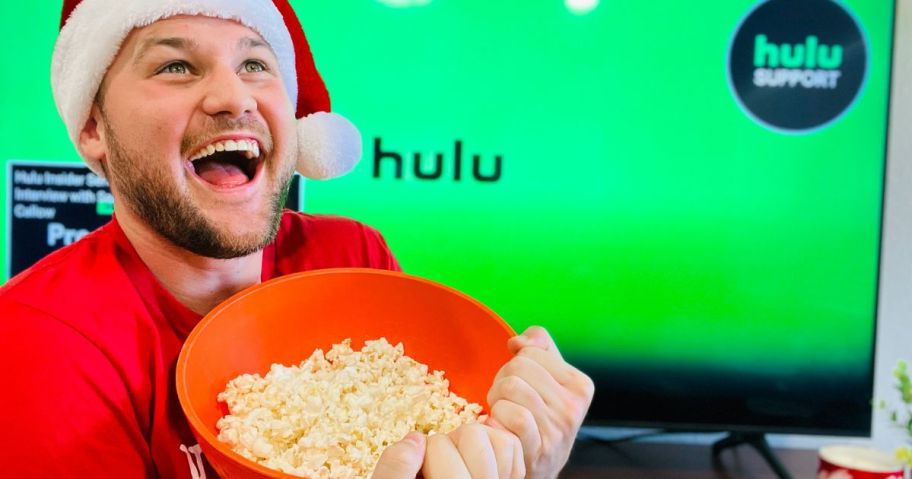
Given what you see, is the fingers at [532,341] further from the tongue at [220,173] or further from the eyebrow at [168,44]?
the eyebrow at [168,44]

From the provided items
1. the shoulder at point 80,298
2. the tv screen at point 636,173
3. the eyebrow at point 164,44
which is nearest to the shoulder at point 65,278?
the shoulder at point 80,298

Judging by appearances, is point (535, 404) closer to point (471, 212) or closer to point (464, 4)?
point (471, 212)

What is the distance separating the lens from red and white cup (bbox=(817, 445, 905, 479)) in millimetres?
1299

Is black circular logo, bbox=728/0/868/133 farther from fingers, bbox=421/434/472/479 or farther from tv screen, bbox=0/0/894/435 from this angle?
fingers, bbox=421/434/472/479

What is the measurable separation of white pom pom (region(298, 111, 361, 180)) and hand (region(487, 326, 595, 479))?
1.42ft

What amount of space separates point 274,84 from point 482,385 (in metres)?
0.45

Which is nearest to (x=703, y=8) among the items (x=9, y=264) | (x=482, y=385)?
(x=482, y=385)

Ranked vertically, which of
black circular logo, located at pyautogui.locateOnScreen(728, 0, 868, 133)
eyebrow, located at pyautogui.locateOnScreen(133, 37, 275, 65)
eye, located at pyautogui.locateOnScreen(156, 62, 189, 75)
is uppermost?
black circular logo, located at pyautogui.locateOnScreen(728, 0, 868, 133)

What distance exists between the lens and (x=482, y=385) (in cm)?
82

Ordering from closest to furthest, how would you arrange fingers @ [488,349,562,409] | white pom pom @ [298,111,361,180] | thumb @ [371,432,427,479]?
thumb @ [371,432,427,479] → fingers @ [488,349,562,409] → white pom pom @ [298,111,361,180]

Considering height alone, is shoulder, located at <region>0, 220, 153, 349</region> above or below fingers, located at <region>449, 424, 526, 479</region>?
above

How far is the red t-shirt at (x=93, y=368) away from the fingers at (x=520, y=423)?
326 mm

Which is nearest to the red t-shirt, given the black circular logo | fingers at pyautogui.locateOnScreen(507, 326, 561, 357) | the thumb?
the thumb

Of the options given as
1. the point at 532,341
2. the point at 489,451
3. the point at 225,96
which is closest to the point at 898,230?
the point at 532,341
